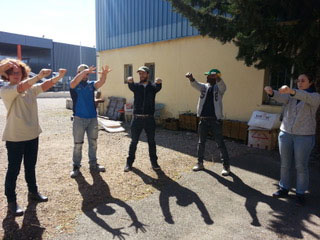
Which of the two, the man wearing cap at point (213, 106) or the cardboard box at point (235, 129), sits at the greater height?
the man wearing cap at point (213, 106)

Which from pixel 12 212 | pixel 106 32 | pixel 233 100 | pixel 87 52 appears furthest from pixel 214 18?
pixel 87 52

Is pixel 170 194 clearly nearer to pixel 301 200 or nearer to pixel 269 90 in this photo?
pixel 301 200

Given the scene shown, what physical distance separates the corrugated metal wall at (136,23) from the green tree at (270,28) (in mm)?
3155

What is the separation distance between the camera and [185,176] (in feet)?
15.4

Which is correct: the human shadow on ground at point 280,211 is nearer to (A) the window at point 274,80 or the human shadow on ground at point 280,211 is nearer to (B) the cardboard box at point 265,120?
(B) the cardboard box at point 265,120

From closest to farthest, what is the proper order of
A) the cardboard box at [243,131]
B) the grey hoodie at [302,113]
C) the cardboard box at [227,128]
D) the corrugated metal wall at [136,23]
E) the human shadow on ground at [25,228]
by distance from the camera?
the human shadow on ground at [25,228] < the grey hoodie at [302,113] < the cardboard box at [243,131] < the cardboard box at [227,128] < the corrugated metal wall at [136,23]

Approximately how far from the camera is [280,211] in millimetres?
3453

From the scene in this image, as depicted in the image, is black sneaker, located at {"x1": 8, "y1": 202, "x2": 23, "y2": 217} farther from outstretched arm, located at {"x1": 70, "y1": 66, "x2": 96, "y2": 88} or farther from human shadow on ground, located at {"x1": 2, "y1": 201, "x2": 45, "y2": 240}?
outstretched arm, located at {"x1": 70, "y1": 66, "x2": 96, "y2": 88}

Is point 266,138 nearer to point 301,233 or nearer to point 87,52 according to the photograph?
point 301,233

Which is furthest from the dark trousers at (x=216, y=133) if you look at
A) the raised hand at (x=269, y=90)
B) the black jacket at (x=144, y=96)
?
the raised hand at (x=269, y=90)

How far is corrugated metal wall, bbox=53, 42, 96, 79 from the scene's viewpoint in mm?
34344

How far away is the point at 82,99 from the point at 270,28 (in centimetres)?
358

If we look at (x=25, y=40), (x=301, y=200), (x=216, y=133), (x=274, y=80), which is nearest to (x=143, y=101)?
(x=216, y=133)

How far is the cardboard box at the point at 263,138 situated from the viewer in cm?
646
